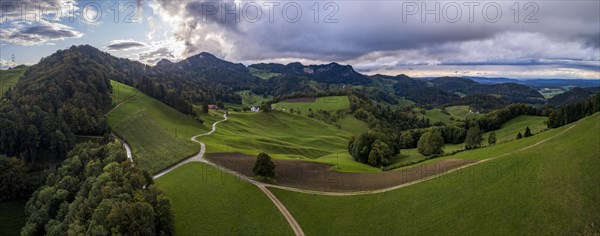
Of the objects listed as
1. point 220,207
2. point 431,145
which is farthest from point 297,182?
point 431,145

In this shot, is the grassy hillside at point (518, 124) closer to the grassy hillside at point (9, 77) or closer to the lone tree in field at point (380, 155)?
the lone tree in field at point (380, 155)

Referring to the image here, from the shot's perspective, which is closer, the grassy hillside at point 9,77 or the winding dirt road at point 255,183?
the winding dirt road at point 255,183

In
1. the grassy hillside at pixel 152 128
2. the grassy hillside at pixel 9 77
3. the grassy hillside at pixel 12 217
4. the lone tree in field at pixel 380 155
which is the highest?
the grassy hillside at pixel 9 77

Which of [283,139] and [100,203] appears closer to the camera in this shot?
[100,203]

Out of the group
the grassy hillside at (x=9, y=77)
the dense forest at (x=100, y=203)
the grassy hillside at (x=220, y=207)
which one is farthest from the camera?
the grassy hillside at (x=9, y=77)

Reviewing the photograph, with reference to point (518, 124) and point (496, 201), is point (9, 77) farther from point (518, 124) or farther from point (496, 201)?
point (518, 124)

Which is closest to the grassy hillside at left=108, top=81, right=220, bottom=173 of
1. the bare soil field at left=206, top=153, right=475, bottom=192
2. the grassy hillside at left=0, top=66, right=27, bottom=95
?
the bare soil field at left=206, top=153, right=475, bottom=192

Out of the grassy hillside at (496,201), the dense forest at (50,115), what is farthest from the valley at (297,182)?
→ the dense forest at (50,115)
